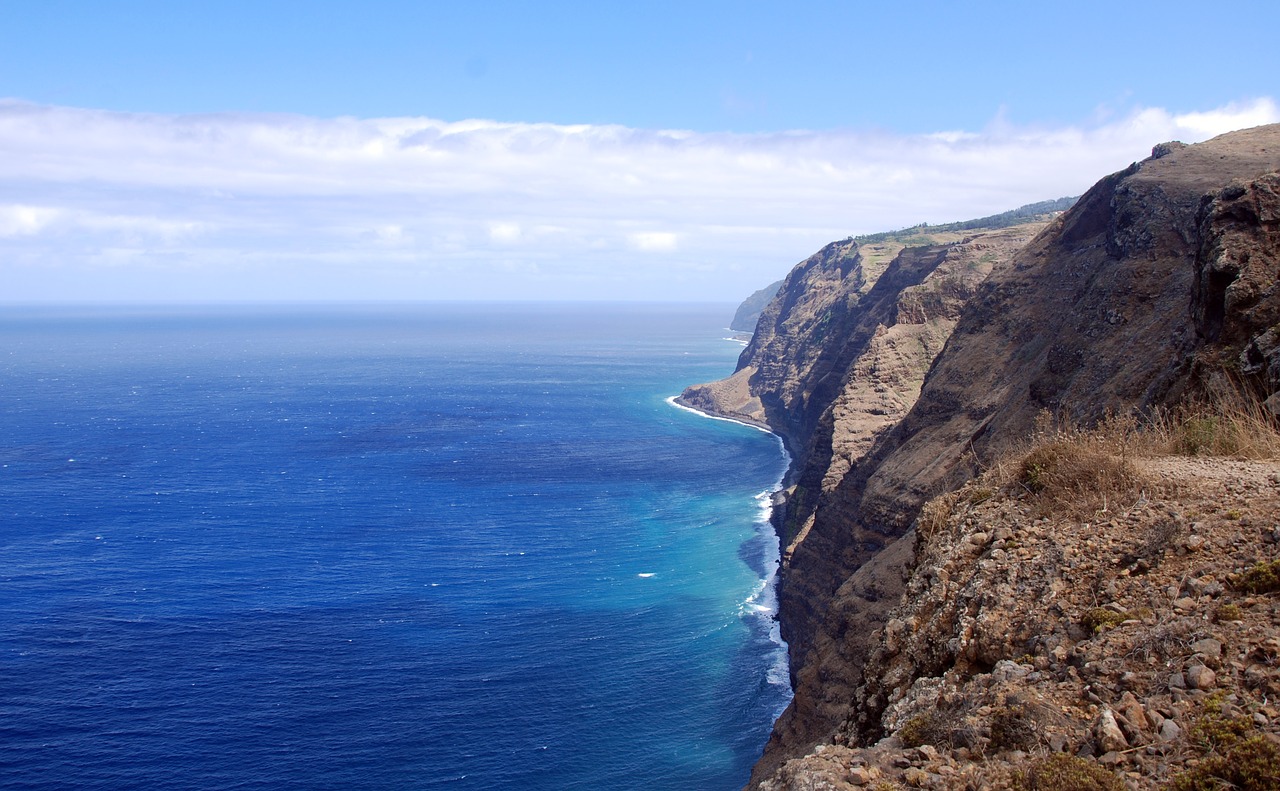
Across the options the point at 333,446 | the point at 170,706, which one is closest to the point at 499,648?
the point at 170,706

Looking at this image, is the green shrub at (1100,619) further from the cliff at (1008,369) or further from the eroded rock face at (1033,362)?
the eroded rock face at (1033,362)

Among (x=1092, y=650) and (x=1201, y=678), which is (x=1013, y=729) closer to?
(x=1092, y=650)

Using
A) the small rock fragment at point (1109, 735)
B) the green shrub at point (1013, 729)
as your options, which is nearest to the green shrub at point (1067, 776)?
the small rock fragment at point (1109, 735)

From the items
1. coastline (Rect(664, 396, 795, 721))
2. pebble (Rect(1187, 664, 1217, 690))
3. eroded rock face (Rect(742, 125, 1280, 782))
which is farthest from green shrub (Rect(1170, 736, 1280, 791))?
coastline (Rect(664, 396, 795, 721))

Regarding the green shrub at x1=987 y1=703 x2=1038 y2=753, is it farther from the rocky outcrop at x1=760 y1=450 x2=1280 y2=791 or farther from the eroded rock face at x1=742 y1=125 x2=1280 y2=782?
the eroded rock face at x1=742 y1=125 x2=1280 y2=782

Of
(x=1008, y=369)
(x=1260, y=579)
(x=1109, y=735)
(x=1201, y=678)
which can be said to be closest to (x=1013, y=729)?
(x=1109, y=735)

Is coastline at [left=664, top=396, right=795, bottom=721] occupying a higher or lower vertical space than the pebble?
lower

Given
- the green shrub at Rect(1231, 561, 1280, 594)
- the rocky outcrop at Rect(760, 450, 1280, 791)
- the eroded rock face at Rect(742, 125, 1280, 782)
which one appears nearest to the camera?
the rocky outcrop at Rect(760, 450, 1280, 791)

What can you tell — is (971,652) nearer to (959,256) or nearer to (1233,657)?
(1233,657)
